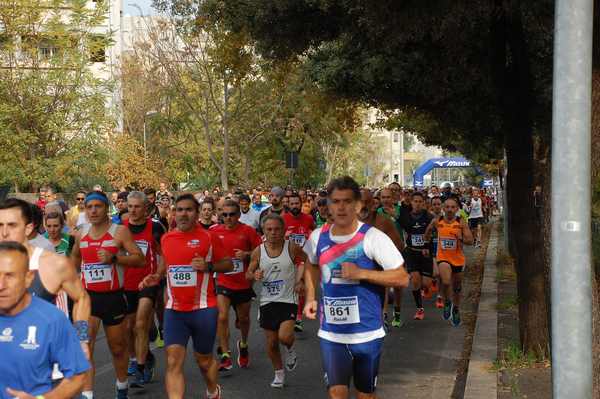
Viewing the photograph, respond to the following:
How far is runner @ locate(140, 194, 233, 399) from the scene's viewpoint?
25.7 feet

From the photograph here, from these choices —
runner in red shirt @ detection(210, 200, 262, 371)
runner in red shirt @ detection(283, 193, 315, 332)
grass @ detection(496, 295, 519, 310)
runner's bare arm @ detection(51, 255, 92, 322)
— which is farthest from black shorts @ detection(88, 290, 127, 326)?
grass @ detection(496, 295, 519, 310)

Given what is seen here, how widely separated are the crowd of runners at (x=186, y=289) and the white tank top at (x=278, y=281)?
0.5 inches

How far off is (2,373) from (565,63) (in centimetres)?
325

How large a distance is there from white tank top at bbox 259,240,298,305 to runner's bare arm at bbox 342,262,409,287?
3.44 metres

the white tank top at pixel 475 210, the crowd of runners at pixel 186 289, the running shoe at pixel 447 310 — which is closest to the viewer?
the crowd of runners at pixel 186 289

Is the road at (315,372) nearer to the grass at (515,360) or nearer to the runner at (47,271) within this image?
the grass at (515,360)

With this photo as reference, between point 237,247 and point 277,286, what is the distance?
986 millimetres

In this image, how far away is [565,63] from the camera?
5.36m

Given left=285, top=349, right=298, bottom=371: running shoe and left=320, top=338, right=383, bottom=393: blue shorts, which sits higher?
left=320, top=338, right=383, bottom=393: blue shorts

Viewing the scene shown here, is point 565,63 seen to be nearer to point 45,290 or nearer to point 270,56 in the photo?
point 45,290

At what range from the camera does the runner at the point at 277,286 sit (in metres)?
9.30

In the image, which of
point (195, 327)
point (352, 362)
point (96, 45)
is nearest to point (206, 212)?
point (195, 327)

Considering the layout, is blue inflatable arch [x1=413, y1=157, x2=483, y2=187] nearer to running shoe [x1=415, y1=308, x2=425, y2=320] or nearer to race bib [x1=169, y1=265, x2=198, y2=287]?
running shoe [x1=415, y1=308, x2=425, y2=320]

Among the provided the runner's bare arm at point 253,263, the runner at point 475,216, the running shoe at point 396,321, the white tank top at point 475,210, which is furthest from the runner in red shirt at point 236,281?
the white tank top at point 475,210
